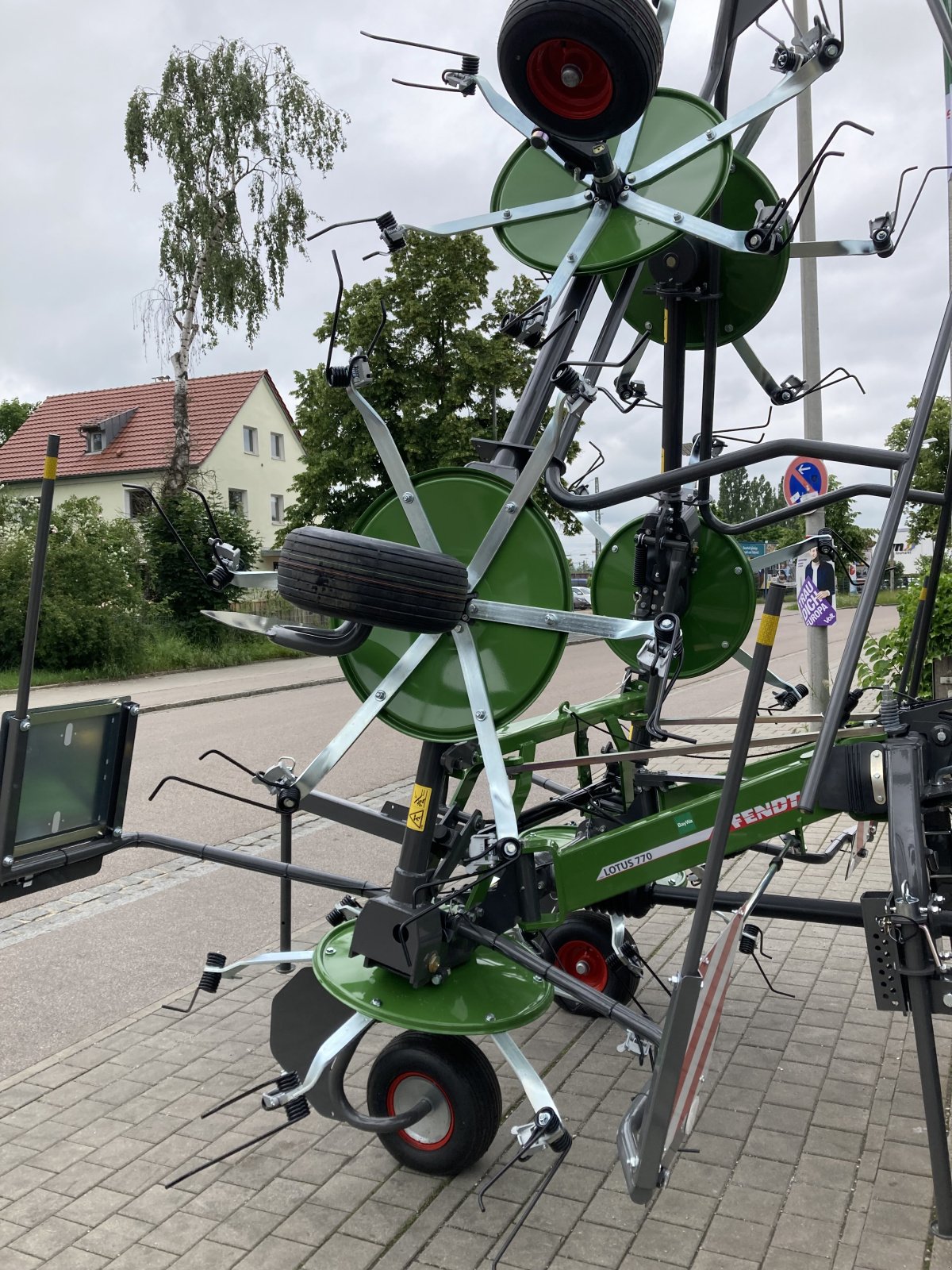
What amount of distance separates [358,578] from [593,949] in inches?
88.6

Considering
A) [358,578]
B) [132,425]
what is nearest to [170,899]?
[358,578]

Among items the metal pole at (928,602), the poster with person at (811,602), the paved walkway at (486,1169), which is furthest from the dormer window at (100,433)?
the metal pole at (928,602)

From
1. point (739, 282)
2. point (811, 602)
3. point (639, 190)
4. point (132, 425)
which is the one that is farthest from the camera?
point (132, 425)

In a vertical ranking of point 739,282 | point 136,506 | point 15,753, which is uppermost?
point 739,282

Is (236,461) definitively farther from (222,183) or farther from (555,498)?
(555,498)

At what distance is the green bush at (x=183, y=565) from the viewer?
909 inches

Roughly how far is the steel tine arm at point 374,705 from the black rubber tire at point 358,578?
18 cm

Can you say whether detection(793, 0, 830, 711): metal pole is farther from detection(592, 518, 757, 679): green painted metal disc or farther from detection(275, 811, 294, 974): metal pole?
detection(275, 811, 294, 974): metal pole

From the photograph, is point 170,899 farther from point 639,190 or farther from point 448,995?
point 639,190

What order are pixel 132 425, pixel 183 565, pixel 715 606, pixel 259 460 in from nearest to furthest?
pixel 715 606, pixel 183 565, pixel 132 425, pixel 259 460

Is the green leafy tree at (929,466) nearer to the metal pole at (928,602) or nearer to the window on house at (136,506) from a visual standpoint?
the metal pole at (928,602)

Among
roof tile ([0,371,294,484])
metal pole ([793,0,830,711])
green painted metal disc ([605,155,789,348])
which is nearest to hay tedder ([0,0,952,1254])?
green painted metal disc ([605,155,789,348])

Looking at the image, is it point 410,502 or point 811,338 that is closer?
point 410,502

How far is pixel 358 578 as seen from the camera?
9.63 feet
